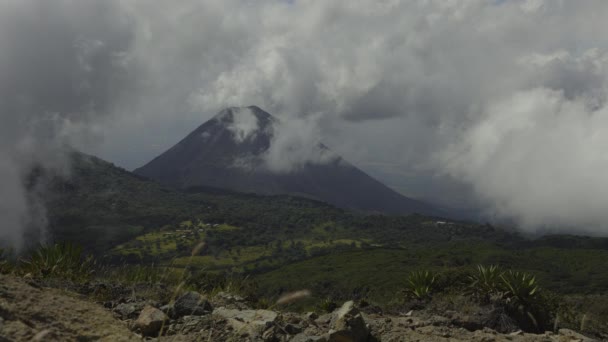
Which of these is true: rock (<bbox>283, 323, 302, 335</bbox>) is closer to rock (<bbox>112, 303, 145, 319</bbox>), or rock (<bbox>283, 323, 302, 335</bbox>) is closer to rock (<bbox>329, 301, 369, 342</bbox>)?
rock (<bbox>329, 301, 369, 342</bbox>)

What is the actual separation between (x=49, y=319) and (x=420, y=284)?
11.2 m

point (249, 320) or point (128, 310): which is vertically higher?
point (249, 320)

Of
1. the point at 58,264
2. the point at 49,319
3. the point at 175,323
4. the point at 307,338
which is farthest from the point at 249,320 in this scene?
the point at 58,264

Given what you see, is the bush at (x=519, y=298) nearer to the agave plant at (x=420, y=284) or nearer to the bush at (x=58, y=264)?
the agave plant at (x=420, y=284)

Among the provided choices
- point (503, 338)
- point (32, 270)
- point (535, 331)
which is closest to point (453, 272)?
point (535, 331)

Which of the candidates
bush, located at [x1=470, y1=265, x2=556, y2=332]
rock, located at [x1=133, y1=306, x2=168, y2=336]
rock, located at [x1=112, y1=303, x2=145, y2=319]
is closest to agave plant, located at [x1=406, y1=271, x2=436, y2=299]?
bush, located at [x1=470, y1=265, x2=556, y2=332]

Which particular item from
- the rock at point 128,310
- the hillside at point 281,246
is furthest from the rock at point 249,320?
the hillside at point 281,246

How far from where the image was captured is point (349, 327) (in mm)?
6496

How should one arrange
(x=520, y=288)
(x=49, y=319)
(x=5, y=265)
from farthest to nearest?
(x=520, y=288)
(x=5, y=265)
(x=49, y=319)

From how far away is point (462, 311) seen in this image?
10.2m

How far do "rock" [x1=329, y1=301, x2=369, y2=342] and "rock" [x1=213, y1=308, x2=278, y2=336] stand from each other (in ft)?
3.04

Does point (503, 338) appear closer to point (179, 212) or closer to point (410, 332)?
point (410, 332)

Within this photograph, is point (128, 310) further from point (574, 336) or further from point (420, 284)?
point (420, 284)

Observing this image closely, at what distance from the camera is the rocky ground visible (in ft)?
15.4
